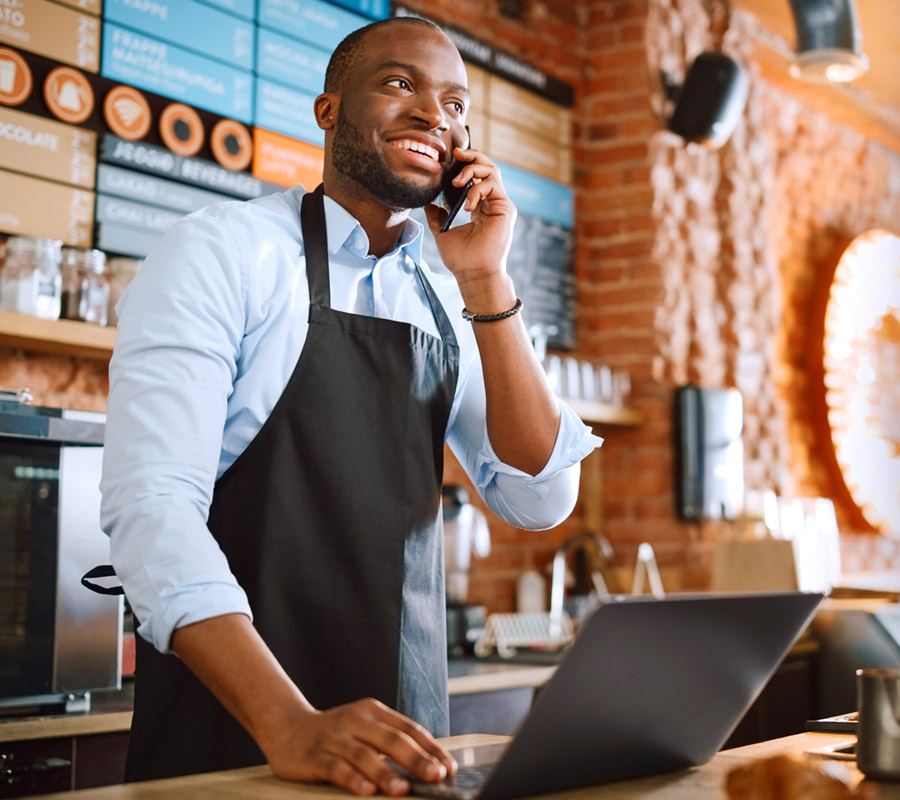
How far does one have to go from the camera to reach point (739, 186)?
13.5ft

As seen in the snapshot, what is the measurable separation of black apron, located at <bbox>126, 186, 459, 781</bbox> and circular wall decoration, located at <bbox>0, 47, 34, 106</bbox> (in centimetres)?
121

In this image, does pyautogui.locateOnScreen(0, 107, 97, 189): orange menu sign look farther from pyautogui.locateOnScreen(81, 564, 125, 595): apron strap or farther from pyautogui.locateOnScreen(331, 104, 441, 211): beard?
pyautogui.locateOnScreen(81, 564, 125, 595): apron strap

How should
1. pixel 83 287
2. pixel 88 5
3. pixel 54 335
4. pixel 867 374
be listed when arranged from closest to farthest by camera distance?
pixel 54 335, pixel 83 287, pixel 88 5, pixel 867 374

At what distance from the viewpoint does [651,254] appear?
3.69m

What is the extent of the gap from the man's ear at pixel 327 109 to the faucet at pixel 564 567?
6.67ft

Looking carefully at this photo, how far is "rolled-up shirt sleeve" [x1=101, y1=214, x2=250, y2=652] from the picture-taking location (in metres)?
0.98

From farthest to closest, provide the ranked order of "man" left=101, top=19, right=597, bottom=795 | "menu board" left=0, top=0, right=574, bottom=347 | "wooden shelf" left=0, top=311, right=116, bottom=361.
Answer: "menu board" left=0, top=0, right=574, bottom=347 → "wooden shelf" left=0, top=311, right=116, bottom=361 → "man" left=101, top=19, right=597, bottom=795

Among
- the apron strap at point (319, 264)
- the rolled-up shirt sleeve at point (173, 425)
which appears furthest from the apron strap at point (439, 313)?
the rolled-up shirt sleeve at point (173, 425)

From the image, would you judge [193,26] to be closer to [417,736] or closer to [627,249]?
[627,249]

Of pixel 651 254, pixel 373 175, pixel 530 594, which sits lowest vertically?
pixel 530 594

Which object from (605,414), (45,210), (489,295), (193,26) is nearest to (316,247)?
(489,295)

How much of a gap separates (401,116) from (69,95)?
1.25 metres

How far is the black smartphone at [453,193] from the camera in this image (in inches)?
59.4

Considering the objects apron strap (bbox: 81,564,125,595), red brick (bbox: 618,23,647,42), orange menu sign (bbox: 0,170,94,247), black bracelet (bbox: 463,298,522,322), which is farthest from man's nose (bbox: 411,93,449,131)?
red brick (bbox: 618,23,647,42)
